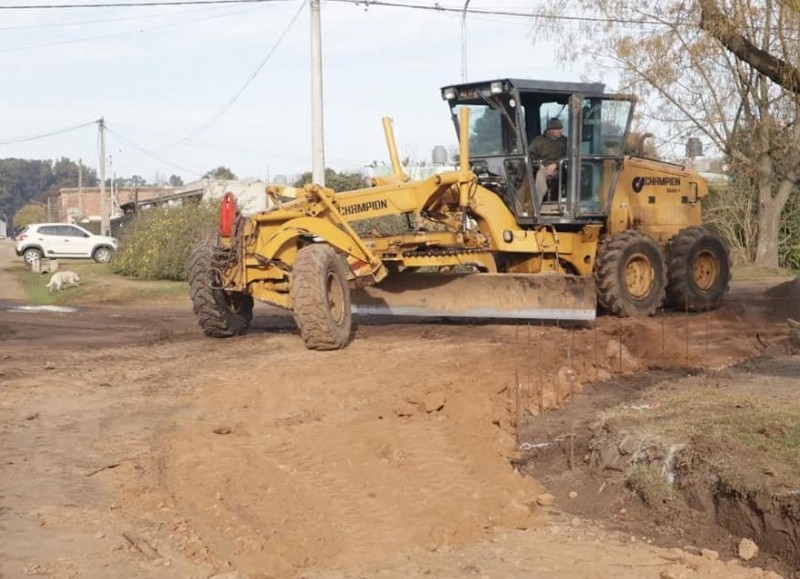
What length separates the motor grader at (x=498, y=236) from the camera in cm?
1322

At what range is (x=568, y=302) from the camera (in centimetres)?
1471

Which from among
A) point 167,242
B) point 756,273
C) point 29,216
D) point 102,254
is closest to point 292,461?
point 167,242

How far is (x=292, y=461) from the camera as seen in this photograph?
8.09 meters

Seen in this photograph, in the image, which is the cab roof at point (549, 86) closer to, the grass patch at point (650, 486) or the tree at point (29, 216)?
the grass patch at point (650, 486)

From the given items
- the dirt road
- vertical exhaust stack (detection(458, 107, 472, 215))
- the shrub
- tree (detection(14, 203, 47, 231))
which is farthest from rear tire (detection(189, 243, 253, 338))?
tree (detection(14, 203, 47, 231))

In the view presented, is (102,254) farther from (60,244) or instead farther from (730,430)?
(730,430)

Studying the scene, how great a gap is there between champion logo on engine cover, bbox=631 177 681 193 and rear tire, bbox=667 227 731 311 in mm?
770

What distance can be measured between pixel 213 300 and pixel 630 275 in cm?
624

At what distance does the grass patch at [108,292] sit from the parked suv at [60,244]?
9207 millimetres

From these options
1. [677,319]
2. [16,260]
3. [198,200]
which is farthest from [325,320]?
[16,260]

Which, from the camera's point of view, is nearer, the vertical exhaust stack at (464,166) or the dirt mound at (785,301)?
the vertical exhaust stack at (464,166)

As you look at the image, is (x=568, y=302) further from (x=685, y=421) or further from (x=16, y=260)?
(x=16, y=260)

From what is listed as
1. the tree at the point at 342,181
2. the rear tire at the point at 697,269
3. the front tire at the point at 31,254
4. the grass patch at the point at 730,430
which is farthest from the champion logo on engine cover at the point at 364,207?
the front tire at the point at 31,254

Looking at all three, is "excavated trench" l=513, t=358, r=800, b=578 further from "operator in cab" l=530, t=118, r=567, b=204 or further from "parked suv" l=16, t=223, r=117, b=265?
"parked suv" l=16, t=223, r=117, b=265
